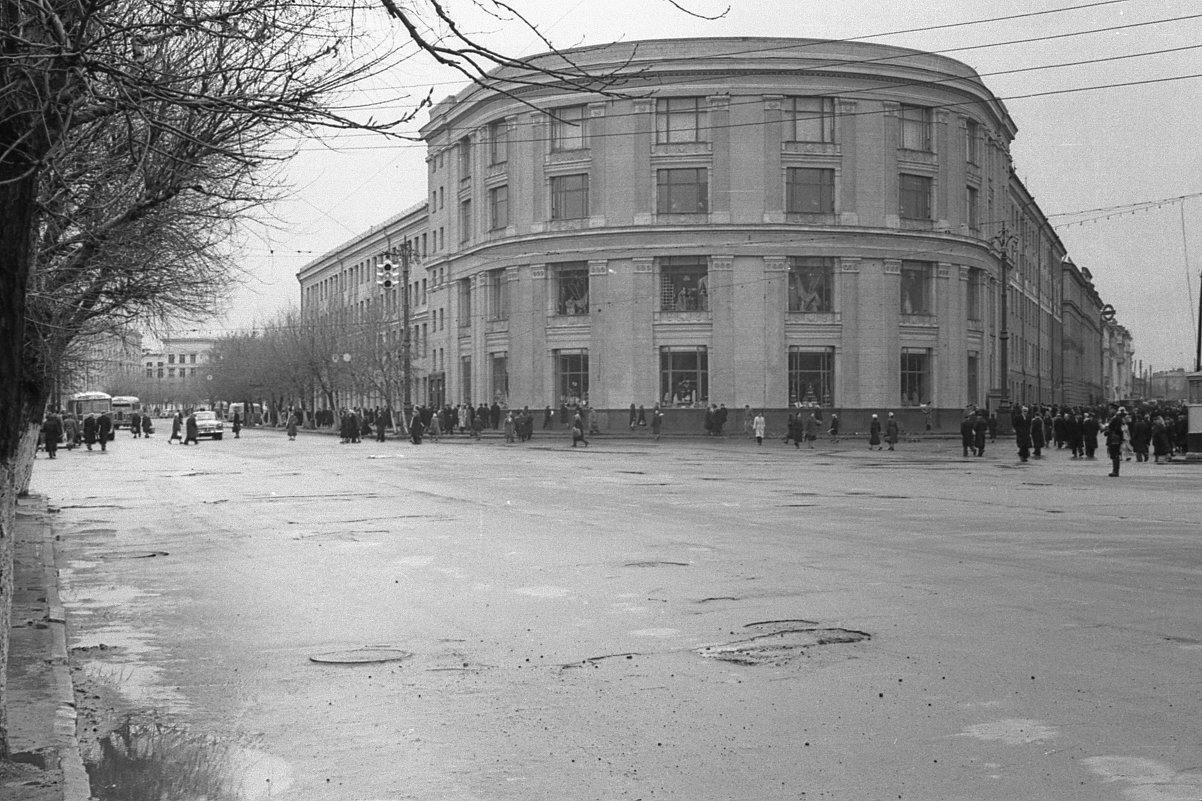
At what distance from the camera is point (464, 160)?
7625cm

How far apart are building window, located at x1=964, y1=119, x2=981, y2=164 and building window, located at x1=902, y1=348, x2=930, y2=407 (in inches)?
458

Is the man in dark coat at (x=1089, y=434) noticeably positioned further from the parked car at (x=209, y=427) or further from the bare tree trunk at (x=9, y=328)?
the parked car at (x=209, y=427)

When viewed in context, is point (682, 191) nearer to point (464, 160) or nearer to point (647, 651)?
point (464, 160)

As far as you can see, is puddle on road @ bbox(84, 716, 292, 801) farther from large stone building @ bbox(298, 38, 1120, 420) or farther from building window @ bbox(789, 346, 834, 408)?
building window @ bbox(789, 346, 834, 408)

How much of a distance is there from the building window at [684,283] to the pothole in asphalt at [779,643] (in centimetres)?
5455

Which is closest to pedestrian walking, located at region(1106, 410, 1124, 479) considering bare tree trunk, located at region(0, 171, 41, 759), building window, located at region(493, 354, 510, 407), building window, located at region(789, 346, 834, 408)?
bare tree trunk, located at region(0, 171, 41, 759)

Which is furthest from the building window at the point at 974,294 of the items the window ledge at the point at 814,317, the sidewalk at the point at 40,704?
the sidewalk at the point at 40,704

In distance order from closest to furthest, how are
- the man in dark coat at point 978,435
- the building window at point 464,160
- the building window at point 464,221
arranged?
the man in dark coat at point 978,435
the building window at point 464,160
the building window at point 464,221

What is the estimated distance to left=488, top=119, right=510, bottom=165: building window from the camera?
226 ft

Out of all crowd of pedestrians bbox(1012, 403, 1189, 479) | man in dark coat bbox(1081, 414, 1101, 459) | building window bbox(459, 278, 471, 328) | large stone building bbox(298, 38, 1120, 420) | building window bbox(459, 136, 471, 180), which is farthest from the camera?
building window bbox(459, 278, 471, 328)

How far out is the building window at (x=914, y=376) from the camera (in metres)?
66.2

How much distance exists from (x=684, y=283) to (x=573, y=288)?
6.25 metres

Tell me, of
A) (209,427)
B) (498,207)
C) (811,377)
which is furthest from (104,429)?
(811,377)

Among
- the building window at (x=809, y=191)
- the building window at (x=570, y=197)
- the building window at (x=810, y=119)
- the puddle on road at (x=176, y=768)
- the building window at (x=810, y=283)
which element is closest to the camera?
the puddle on road at (x=176, y=768)
